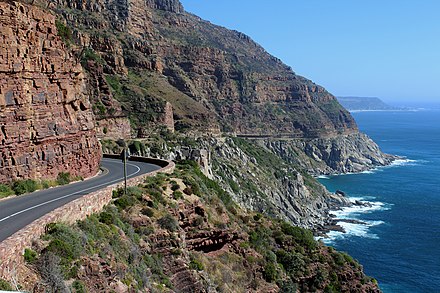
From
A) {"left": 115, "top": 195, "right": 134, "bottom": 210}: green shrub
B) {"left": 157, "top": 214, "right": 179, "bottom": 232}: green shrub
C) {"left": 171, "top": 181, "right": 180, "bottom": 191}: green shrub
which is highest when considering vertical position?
{"left": 115, "top": 195, "right": 134, "bottom": 210}: green shrub

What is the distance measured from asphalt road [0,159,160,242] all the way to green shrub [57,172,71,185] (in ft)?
1.34

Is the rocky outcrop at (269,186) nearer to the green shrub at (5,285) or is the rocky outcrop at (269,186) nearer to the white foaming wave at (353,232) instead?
the white foaming wave at (353,232)

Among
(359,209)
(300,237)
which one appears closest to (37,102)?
(300,237)

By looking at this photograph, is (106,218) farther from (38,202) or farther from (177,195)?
(177,195)

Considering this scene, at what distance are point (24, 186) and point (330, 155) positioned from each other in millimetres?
158413

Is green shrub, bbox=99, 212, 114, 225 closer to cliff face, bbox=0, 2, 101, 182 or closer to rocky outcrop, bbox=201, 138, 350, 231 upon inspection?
cliff face, bbox=0, 2, 101, 182

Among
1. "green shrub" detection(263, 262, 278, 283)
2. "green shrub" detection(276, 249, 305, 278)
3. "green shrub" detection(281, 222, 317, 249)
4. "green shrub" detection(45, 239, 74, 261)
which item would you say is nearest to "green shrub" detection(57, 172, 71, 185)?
"green shrub" detection(45, 239, 74, 261)

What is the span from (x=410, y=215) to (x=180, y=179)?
71.1m

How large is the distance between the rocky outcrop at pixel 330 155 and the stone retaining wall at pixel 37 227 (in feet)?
460

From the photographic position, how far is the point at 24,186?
24.8 m

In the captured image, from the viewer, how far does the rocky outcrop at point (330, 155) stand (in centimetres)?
16335

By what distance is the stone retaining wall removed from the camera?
539 inches

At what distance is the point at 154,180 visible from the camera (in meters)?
32.2

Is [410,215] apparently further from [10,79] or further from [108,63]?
[10,79]
